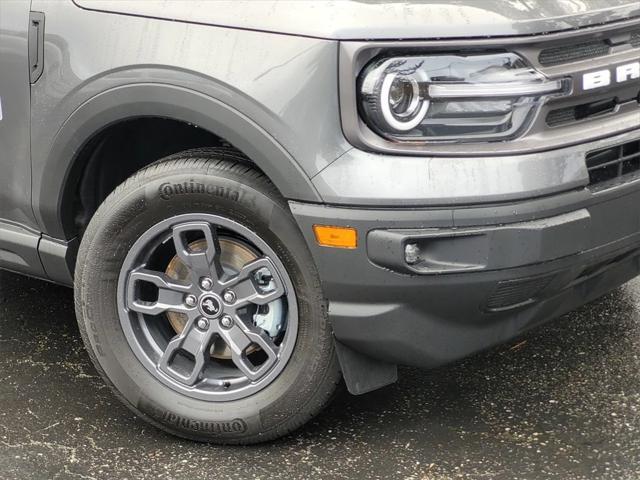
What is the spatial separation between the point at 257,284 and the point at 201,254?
0.19 m

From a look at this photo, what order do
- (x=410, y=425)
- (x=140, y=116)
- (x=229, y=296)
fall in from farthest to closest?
1. (x=410, y=425)
2. (x=229, y=296)
3. (x=140, y=116)

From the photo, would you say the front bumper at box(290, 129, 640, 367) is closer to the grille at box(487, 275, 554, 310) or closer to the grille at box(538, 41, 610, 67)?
the grille at box(487, 275, 554, 310)

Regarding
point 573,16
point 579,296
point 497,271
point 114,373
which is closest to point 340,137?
point 497,271

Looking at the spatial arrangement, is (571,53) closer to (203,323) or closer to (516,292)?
(516,292)

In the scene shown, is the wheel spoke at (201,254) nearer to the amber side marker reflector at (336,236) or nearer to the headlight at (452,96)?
the amber side marker reflector at (336,236)

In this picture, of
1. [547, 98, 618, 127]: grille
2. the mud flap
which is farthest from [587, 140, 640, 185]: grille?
the mud flap

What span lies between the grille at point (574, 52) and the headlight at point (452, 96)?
Result: 7 centimetres

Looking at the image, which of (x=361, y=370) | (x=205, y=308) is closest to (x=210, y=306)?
(x=205, y=308)

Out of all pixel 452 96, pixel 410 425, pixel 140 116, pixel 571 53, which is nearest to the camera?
pixel 452 96

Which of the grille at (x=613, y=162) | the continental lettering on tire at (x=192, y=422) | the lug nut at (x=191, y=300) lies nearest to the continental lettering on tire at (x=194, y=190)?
the lug nut at (x=191, y=300)

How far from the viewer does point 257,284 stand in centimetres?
301

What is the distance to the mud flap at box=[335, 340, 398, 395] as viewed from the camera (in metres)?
2.88

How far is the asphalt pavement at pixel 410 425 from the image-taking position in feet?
9.84

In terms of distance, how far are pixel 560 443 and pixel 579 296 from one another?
1.52 ft
